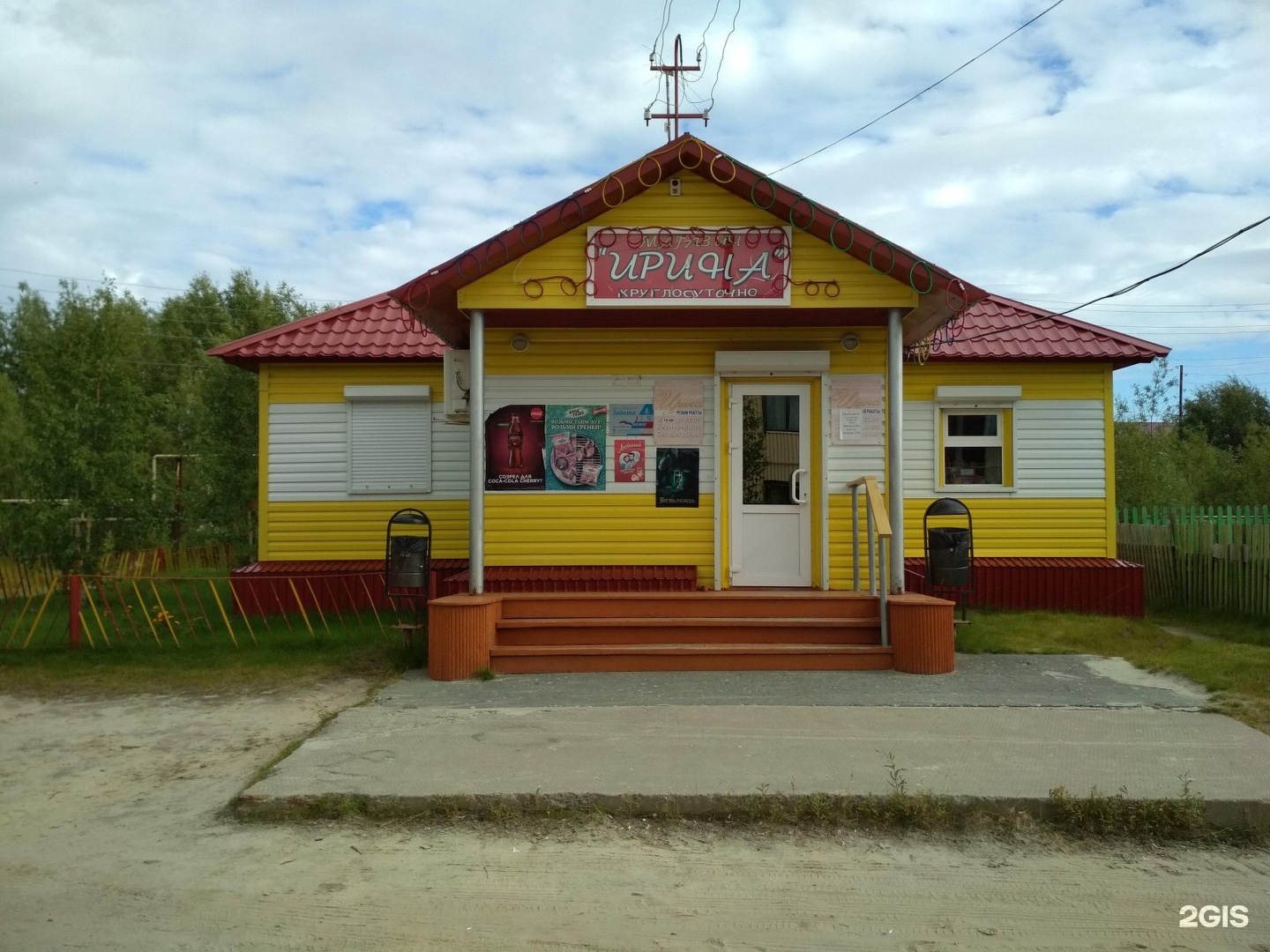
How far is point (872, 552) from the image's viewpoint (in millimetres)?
10055

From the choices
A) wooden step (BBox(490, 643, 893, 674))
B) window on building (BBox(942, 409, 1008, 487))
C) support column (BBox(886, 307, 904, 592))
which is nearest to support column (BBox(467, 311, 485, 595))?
wooden step (BBox(490, 643, 893, 674))

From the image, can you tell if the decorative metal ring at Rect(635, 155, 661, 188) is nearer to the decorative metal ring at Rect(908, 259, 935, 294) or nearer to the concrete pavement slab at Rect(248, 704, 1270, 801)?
the decorative metal ring at Rect(908, 259, 935, 294)

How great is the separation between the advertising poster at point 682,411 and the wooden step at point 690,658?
2.61 metres

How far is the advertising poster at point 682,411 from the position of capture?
10.6 m

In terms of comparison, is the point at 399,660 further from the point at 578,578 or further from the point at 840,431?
the point at 840,431

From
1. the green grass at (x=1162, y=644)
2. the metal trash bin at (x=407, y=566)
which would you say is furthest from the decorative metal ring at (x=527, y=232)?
the green grass at (x=1162, y=644)

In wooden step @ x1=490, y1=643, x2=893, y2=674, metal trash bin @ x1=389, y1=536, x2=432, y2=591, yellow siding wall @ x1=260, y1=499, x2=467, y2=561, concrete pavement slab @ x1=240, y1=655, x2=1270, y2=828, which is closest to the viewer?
concrete pavement slab @ x1=240, y1=655, x2=1270, y2=828

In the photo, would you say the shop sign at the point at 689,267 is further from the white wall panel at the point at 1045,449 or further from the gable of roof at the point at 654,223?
the white wall panel at the point at 1045,449

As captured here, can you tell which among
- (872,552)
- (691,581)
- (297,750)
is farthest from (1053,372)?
(297,750)

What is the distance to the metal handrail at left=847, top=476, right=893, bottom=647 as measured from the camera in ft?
28.9

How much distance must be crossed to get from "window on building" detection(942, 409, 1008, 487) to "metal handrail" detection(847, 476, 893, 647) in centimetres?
309

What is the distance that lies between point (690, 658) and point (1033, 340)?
715 centimetres

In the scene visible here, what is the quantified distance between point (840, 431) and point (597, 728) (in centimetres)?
497

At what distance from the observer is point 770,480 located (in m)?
10.7
